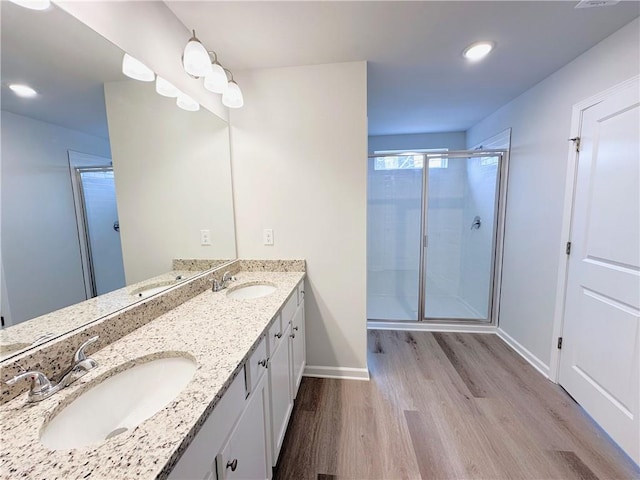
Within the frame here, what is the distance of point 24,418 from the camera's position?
62cm

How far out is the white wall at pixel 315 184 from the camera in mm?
1847

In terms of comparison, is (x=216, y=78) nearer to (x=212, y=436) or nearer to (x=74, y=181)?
(x=74, y=181)

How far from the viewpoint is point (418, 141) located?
3.77 m

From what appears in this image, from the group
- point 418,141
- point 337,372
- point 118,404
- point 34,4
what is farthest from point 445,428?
point 418,141

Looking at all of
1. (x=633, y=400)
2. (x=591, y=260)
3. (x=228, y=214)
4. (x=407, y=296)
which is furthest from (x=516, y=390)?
(x=228, y=214)

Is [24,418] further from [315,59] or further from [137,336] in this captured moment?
[315,59]

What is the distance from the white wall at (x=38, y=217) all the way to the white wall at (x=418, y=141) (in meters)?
3.55

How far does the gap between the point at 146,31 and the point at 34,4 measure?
0.51 metres

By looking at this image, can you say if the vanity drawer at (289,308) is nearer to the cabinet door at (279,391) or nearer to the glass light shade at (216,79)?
the cabinet door at (279,391)

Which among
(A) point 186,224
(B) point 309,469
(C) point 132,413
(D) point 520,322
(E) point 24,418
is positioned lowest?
(B) point 309,469

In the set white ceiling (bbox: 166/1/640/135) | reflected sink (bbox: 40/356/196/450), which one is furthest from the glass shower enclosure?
reflected sink (bbox: 40/356/196/450)

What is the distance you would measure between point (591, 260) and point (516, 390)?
1054 millimetres

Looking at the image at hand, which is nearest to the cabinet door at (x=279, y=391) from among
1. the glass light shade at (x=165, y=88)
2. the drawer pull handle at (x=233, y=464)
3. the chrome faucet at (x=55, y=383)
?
the drawer pull handle at (x=233, y=464)

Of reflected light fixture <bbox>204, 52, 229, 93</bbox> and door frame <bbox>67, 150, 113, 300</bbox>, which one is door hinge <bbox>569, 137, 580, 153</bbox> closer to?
reflected light fixture <bbox>204, 52, 229, 93</bbox>
